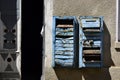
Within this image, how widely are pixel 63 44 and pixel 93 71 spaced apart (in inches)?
35.7

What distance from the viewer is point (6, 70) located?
10.6 metres

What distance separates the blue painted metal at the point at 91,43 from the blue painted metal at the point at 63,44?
21 centimetres

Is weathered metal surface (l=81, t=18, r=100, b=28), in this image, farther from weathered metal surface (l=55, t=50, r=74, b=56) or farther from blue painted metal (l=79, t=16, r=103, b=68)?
weathered metal surface (l=55, t=50, r=74, b=56)

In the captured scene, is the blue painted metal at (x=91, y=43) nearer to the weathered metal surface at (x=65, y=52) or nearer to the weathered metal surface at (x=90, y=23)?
the weathered metal surface at (x=90, y=23)

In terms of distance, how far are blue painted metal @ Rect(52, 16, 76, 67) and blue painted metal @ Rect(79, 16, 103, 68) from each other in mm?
214

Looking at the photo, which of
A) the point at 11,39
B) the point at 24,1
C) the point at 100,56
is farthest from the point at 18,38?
the point at 100,56

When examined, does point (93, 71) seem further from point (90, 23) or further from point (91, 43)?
point (90, 23)

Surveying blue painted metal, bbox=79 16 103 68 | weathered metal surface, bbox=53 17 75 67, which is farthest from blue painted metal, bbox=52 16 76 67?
blue painted metal, bbox=79 16 103 68

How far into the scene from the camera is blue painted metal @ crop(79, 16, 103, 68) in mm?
10125

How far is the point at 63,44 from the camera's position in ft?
33.4

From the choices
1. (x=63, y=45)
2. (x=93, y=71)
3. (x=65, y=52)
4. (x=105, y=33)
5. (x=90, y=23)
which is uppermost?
(x=90, y=23)

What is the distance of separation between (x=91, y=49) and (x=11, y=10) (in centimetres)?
200

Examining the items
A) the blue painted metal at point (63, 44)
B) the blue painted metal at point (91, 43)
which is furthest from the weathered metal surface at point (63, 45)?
the blue painted metal at point (91, 43)

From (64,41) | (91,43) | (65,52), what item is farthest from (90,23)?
(65,52)
